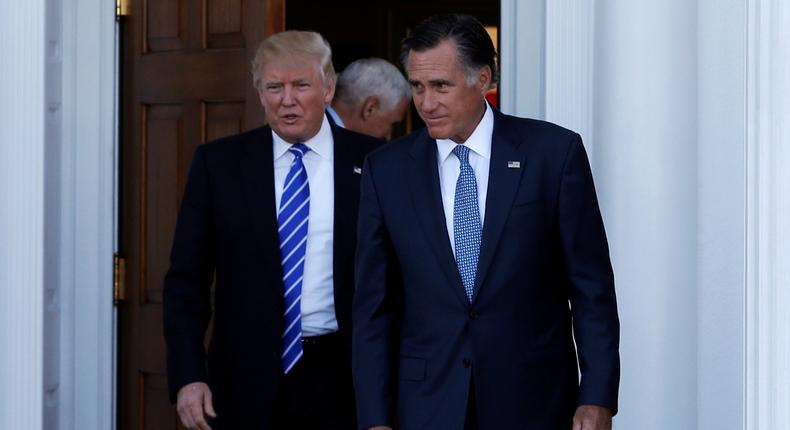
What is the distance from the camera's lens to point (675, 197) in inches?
180

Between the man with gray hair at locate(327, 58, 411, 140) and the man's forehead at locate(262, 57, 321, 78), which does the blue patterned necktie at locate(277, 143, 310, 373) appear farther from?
the man with gray hair at locate(327, 58, 411, 140)

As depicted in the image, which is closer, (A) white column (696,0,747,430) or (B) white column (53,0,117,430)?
(A) white column (696,0,747,430)

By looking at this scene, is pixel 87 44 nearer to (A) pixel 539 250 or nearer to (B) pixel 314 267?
(B) pixel 314 267

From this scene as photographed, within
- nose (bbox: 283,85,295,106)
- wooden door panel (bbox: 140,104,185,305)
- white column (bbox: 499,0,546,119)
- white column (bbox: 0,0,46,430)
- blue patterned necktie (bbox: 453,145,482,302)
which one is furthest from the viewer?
wooden door panel (bbox: 140,104,185,305)

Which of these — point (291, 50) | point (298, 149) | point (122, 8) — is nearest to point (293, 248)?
point (298, 149)

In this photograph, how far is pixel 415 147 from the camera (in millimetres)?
3869

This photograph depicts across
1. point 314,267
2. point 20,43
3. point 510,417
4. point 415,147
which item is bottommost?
point 510,417

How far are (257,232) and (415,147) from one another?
757 mm

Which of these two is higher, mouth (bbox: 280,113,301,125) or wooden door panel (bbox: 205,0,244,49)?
wooden door panel (bbox: 205,0,244,49)

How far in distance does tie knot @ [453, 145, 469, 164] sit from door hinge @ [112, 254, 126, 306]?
2243 mm

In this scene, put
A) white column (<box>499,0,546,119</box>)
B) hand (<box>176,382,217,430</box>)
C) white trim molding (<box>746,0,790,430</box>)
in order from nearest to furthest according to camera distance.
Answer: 1. white trim molding (<box>746,0,790,430</box>)
2. hand (<box>176,382,217,430</box>)
3. white column (<box>499,0,546,119</box>)

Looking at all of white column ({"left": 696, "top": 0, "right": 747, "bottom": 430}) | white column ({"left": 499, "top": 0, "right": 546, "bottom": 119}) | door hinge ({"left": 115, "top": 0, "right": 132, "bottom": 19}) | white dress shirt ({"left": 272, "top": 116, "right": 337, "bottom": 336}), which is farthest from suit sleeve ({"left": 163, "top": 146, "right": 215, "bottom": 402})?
white column ({"left": 696, "top": 0, "right": 747, "bottom": 430})

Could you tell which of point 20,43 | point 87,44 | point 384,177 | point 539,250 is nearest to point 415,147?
point 384,177

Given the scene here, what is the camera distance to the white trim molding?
336 cm
